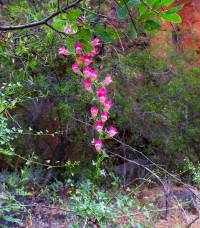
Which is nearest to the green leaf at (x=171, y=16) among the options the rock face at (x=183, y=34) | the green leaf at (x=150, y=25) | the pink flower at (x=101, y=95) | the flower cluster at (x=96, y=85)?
the green leaf at (x=150, y=25)

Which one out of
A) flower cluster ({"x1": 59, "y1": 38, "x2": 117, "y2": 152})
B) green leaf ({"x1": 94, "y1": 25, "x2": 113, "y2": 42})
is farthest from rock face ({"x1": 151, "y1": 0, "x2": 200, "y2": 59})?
green leaf ({"x1": 94, "y1": 25, "x2": 113, "y2": 42})

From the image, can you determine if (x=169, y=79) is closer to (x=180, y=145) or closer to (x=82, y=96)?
(x=180, y=145)

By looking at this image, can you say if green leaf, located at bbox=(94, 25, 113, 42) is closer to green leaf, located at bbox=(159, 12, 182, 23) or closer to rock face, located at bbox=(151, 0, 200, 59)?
green leaf, located at bbox=(159, 12, 182, 23)

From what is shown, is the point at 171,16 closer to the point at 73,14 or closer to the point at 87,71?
the point at 73,14

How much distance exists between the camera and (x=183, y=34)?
22.3 ft

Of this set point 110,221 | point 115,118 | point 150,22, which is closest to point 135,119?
point 115,118

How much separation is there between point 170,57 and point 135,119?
1.01m

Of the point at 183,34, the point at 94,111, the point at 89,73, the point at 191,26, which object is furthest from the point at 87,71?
the point at 191,26

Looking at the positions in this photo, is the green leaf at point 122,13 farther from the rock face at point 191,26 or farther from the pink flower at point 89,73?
the rock face at point 191,26

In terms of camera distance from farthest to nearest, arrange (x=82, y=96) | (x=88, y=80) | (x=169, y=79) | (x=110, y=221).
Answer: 1. (x=169, y=79)
2. (x=82, y=96)
3. (x=110, y=221)
4. (x=88, y=80)

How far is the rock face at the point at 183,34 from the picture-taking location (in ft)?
19.2

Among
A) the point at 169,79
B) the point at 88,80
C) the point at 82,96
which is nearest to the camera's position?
the point at 88,80

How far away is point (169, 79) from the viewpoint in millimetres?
5602

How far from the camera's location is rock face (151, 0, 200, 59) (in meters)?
5.85
